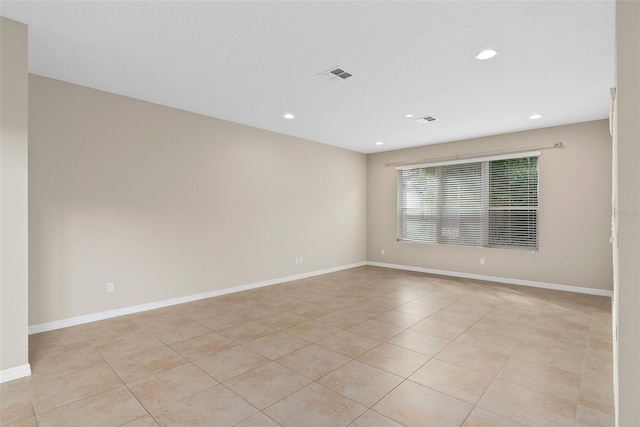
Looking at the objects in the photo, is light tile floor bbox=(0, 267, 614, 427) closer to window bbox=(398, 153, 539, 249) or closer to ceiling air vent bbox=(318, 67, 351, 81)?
window bbox=(398, 153, 539, 249)

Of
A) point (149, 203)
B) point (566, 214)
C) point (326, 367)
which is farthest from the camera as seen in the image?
point (566, 214)

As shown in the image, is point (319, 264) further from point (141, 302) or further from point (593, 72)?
point (593, 72)

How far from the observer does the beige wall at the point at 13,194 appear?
2.39 m

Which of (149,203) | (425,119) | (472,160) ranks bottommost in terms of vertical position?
(149,203)

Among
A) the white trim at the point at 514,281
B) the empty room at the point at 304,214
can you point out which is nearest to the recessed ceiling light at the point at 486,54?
the empty room at the point at 304,214

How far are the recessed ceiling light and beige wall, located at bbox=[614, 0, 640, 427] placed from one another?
168 cm

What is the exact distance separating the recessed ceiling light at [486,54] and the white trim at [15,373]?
4666 millimetres

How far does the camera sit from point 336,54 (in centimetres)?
285

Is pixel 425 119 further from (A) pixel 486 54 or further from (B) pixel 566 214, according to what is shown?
(B) pixel 566 214

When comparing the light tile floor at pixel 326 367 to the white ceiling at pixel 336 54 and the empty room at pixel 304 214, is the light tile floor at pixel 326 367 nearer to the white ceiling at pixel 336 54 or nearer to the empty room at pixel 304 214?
the empty room at pixel 304 214

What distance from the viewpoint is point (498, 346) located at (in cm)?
301

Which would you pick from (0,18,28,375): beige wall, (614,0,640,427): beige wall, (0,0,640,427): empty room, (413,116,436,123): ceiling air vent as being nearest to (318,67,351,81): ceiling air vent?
(0,0,640,427): empty room

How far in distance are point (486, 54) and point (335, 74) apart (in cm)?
143

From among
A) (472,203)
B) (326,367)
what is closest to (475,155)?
(472,203)
